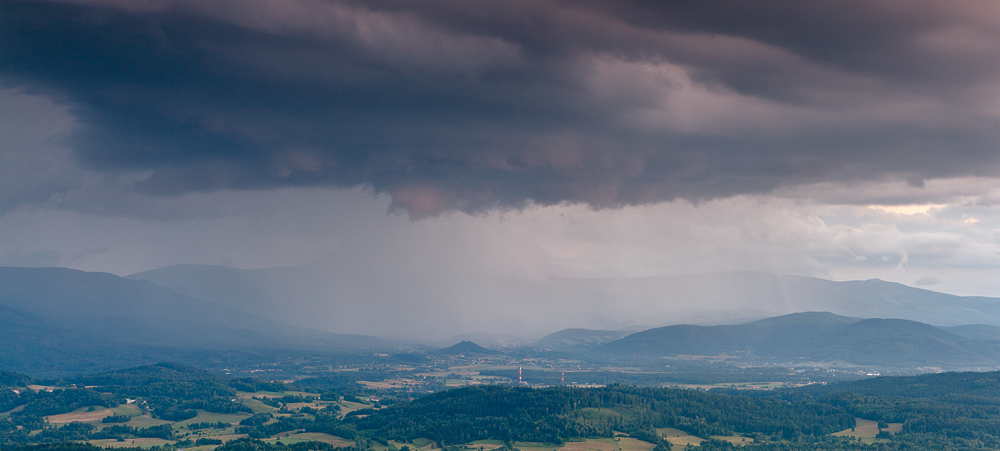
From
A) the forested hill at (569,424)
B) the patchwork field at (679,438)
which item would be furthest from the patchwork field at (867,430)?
the patchwork field at (679,438)

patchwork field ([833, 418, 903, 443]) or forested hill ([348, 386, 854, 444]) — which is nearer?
patchwork field ([833, 418, 903, 443])

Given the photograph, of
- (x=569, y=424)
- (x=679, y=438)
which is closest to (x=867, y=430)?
(x=679, y=438)

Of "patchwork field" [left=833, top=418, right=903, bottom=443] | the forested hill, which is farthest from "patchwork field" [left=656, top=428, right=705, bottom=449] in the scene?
"patchwork field" [left=833, top=418, right=903, bottom=443]

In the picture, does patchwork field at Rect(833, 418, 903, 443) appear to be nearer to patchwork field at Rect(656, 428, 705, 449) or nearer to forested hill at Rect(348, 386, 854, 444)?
forested hill at Rect(348, 386, 854, 444)

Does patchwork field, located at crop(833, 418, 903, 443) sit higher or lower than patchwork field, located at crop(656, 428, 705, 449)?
higher

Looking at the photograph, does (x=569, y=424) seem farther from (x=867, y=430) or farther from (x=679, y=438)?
(x=867, y=430)

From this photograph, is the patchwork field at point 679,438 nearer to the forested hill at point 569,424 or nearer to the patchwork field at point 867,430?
the forested hill at point 569,424

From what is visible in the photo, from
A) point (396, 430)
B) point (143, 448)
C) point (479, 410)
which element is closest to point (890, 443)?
point (479, 410)

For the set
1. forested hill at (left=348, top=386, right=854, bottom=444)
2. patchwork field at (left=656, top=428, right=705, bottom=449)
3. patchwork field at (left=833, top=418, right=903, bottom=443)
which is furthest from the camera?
forested hill at (left=348, top=386, right=854, bottom=444)

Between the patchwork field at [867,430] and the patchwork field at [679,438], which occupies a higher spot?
the patchwork field at [867,430]

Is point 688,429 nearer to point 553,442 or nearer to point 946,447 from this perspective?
point 553,442

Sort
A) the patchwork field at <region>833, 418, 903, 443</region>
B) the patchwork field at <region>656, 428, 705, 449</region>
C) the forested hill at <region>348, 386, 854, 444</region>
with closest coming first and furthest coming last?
the patchwork field at <region>656, 428, 705, 449</region>, the patchwork field at <region>833, 418, 903, 443</region>, the forested hill at <region>348, 386, 854, 444</region>
